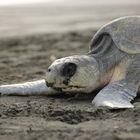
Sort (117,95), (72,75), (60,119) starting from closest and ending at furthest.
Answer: (60,119), (117,95), (72,75)

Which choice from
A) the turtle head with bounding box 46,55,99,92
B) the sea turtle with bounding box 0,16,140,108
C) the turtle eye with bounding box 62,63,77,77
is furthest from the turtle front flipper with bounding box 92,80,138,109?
the turtle eye with bounding box 62,63,77,77

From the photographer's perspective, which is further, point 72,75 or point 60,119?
point 72,75

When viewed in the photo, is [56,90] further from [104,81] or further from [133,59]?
[133,59]

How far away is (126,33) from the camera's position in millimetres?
4809

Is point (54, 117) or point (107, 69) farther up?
point (107, 69)

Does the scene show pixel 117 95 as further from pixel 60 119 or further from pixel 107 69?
pixel 60 119

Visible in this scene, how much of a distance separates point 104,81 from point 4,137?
5.20ft

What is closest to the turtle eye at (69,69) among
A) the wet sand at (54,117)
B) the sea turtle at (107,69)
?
the sea turtle at (107,69)

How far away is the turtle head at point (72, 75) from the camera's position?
4.48 metres

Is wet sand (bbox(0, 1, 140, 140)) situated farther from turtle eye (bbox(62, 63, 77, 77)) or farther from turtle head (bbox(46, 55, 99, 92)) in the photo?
turtle eye (bbox(62, 63, 77, 77))

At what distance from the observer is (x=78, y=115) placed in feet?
12.8

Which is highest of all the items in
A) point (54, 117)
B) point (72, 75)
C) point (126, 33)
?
point (126, 33)

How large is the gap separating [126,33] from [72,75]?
29.2 inches

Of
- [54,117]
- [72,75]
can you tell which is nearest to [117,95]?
[72,75]
